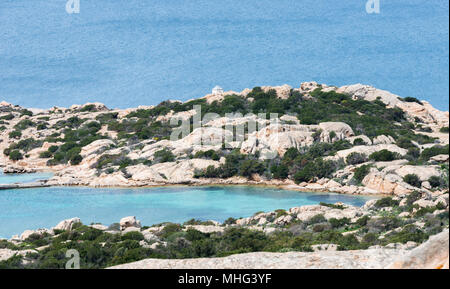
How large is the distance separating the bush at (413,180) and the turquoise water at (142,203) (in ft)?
8.53

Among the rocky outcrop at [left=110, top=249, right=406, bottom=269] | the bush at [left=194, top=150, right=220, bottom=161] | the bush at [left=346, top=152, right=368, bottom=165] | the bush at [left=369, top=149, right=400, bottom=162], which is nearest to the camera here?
the rocky outcrop at [left=110, top=249, right=406, bottom=269]

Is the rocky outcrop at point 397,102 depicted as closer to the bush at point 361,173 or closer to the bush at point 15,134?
the bush at point 361,173

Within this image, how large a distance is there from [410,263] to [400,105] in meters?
53.8

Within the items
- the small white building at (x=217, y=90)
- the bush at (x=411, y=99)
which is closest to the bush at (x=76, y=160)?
the small white building at (x=217, y=90)

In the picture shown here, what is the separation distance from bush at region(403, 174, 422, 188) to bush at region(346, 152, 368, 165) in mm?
5725

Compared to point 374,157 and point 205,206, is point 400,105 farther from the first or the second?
point 205,206

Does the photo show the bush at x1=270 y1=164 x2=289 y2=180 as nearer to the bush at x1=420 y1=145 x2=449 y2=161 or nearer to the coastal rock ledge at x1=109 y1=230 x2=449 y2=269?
the bush at x1=420 y1=145 x2=449 y2=161

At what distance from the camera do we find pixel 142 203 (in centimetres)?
3303

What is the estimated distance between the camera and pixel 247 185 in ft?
128

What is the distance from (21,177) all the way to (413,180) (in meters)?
30.5

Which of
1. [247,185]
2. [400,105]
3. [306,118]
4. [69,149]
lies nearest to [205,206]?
[247,185]

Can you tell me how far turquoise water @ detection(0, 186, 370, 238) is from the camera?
2878cm

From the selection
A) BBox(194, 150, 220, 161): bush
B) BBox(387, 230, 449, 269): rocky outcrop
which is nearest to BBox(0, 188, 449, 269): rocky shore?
BBox(387, 230, 449, 269): rocky outcrop

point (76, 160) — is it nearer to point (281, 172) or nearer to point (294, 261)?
point (281, 172)
